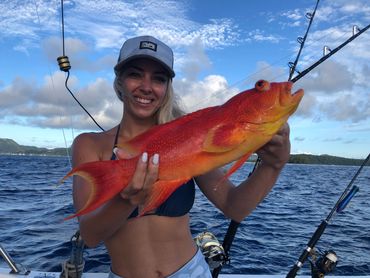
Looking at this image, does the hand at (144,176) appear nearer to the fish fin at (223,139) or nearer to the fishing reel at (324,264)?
the fish fin at (223,139)

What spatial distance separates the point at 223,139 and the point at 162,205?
1036mm

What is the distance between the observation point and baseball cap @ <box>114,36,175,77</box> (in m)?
2.73

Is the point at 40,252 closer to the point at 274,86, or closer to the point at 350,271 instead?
the point at 350,271

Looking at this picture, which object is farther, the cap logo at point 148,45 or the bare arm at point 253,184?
the cap logo at point 148,45

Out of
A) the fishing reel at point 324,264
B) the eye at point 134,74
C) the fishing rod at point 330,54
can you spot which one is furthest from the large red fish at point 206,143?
the fishing rod at point 330,54

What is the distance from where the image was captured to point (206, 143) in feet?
6.96

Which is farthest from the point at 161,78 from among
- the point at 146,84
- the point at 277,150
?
the point at 277,150

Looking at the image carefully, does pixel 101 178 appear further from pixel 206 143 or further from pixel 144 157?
pixel 206 143

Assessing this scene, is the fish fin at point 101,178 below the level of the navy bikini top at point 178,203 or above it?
above

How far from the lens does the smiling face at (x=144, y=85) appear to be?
279 cm

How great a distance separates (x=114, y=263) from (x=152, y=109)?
1228mm

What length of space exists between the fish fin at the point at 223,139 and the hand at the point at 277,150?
0.37 metres

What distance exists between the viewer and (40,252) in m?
8.14

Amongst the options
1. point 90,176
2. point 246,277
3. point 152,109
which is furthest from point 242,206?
point 246,277
